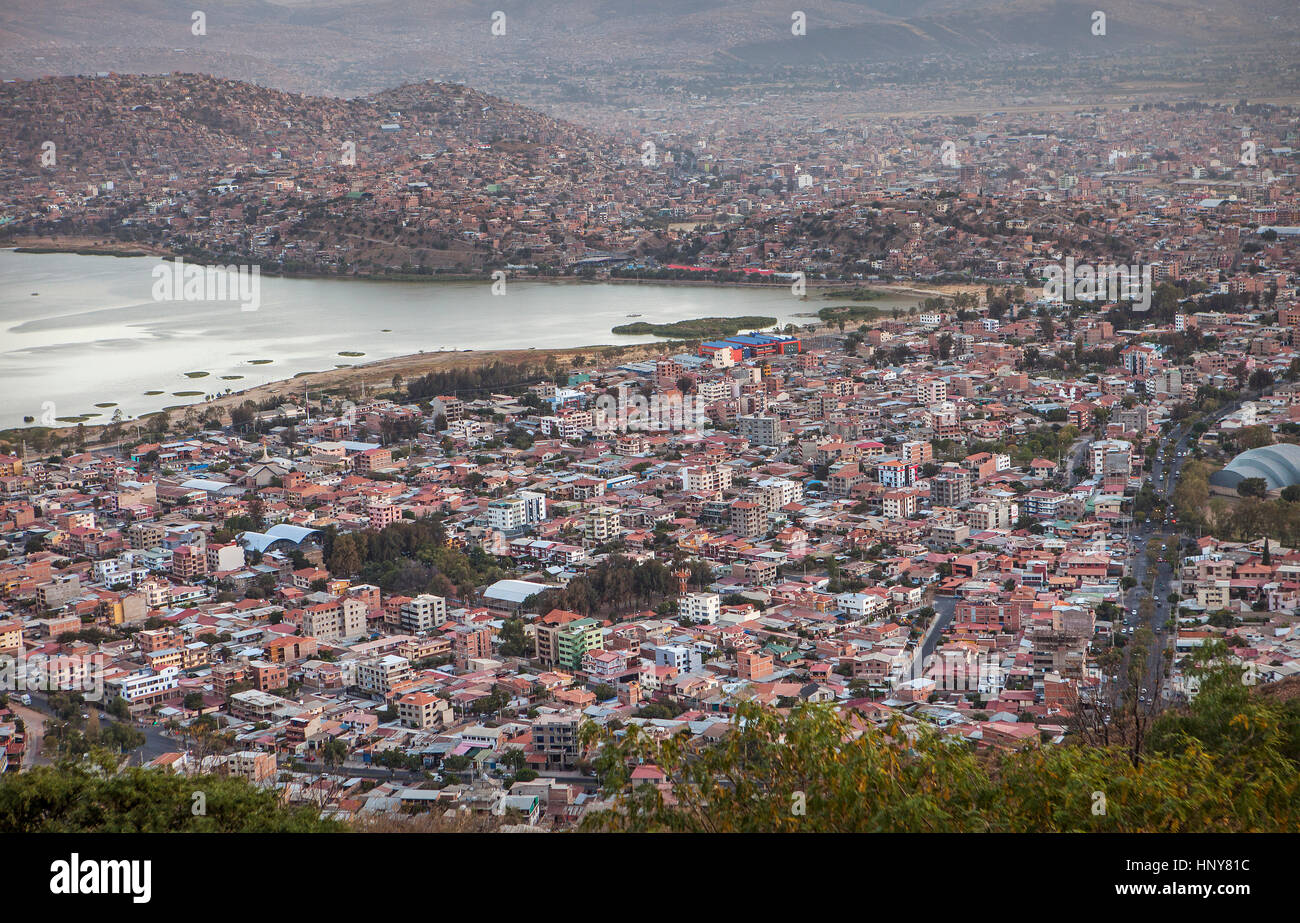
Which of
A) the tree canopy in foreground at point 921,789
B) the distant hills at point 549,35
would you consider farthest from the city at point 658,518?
the distant hills at point 549,35

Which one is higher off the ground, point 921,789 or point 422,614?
point 921,789

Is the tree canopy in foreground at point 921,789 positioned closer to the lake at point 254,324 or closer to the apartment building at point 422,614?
the apartment building at point 422,614

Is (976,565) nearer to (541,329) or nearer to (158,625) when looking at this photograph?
(158,625)
